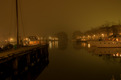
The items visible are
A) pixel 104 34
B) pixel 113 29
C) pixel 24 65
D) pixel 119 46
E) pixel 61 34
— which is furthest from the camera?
pixel 61 34

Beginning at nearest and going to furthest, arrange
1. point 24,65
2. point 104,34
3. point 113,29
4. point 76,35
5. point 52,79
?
point 52,79, point 24,65, point 113,29, point 104,34, point 76,35

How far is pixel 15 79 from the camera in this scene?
10078mm

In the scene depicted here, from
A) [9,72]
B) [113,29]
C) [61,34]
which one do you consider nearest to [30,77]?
[9,72]

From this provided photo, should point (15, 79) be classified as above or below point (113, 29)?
below

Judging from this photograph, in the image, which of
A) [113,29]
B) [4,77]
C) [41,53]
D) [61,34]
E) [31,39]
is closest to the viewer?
[4,77]

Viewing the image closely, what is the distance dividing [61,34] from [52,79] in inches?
7247

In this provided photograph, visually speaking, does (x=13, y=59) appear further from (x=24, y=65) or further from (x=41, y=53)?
(x=41, y=53)

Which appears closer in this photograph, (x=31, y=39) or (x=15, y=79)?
(x=15, y=79)

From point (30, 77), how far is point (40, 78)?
3.78ft

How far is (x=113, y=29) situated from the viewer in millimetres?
54219

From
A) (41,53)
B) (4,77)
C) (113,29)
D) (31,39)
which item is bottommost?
(4,77)

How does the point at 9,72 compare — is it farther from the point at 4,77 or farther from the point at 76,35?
the point at 76,35

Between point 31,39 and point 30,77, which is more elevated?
point 31,39

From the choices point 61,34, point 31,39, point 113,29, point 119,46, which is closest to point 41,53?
point 31,39
